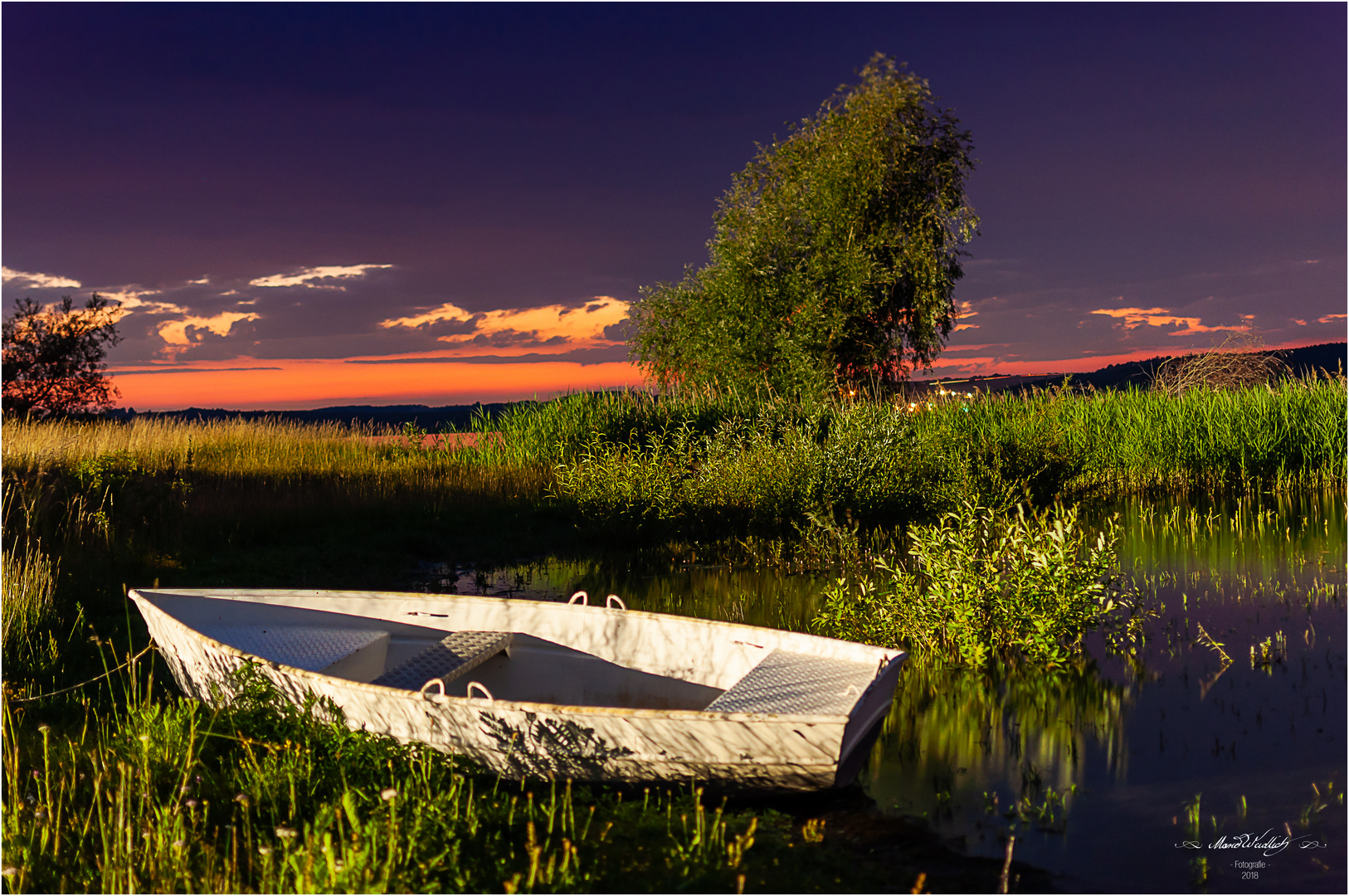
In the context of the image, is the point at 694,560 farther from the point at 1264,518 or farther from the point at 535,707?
the point at 1264,518

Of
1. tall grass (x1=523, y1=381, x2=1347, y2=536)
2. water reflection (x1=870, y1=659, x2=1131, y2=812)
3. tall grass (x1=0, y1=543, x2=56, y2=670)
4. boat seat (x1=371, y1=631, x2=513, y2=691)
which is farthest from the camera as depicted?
tall grass (x1=523, y1=381, x2=1347, y2=536)

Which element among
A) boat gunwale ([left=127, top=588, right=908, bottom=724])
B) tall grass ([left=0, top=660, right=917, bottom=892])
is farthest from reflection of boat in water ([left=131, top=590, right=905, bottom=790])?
tall grass ([left=0, top=660, right=917, bottom=892])

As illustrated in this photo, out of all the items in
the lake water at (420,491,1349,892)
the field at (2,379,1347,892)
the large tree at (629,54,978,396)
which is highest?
the large tree at (629,54,978,396)

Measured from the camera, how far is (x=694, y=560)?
1292cm

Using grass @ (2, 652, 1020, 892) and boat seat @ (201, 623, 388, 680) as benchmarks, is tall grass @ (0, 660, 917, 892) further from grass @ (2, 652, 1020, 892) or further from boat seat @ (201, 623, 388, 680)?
boat seat @ (201, 623, 388, 680)

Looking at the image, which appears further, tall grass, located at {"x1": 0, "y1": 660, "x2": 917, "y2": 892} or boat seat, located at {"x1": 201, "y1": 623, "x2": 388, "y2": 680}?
boat seat, located at {"x1": 201, "y1": 623, "x2": 388, "y2": 680}

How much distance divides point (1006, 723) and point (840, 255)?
90.2 ft

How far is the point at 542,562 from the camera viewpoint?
13680 mm

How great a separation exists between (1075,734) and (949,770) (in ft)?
3.63

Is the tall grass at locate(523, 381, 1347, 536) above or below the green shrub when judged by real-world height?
above

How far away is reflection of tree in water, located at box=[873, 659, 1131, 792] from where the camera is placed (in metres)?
6.00

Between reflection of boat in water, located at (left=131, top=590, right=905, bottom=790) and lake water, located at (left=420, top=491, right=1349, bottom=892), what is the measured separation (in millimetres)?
912

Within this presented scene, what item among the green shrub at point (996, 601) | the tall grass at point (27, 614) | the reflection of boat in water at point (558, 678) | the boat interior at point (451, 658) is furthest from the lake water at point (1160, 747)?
the tall grass at point (27, 614)

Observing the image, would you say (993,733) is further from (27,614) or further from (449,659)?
(27,614)
